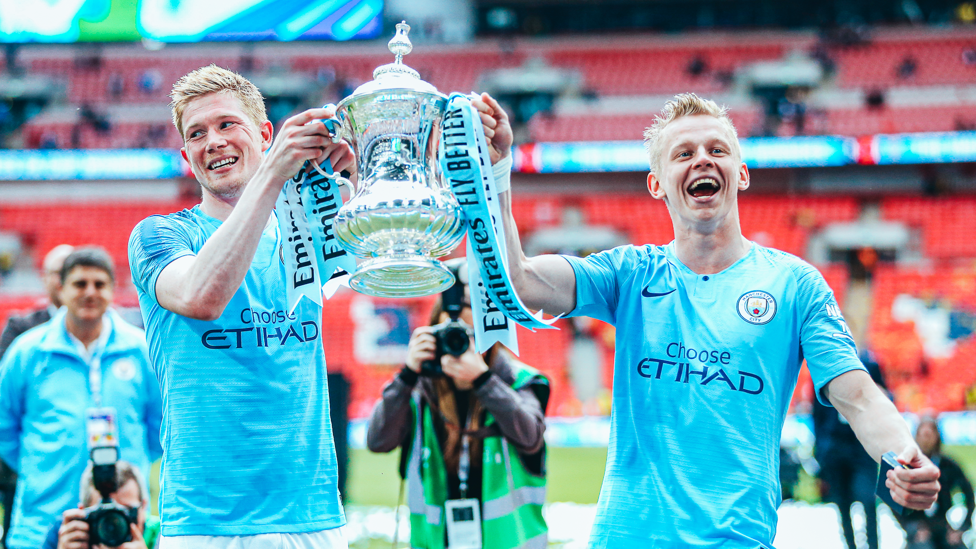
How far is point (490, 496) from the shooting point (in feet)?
10.9

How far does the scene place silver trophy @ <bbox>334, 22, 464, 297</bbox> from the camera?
1.96 m

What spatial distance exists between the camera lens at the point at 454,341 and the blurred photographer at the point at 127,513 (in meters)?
1.22

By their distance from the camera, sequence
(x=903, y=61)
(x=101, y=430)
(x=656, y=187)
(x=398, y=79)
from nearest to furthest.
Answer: (x=398, y=79), (x=656, y=187), (x=101, y=430), (x=903, y=61)

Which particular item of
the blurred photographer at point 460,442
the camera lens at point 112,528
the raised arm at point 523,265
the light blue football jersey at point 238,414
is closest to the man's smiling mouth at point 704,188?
the raised arm at point 523,265

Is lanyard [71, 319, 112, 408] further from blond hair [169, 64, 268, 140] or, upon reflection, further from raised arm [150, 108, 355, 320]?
raised arm [150, 108, 355, 320]

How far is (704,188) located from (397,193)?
85 cm

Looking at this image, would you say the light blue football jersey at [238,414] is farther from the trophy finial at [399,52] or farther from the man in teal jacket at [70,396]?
the man in teal jacket at [70,396]

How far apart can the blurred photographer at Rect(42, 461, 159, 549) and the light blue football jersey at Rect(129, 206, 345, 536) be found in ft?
2.50

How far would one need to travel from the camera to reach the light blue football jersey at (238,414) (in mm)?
2105

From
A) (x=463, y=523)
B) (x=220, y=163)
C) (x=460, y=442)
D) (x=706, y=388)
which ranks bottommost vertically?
(x=463, y=523)

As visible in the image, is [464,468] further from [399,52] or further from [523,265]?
[399,52]

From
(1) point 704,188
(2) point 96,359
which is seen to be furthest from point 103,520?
(1) point 704,188

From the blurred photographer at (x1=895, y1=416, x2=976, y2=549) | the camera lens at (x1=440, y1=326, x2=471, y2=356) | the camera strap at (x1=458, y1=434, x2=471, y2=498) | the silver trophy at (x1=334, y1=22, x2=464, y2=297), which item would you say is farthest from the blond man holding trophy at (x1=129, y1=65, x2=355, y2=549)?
the blurred photographer at (x1=895, y1=416, x2=976, y2=549)

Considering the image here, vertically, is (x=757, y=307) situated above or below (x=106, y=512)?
above
